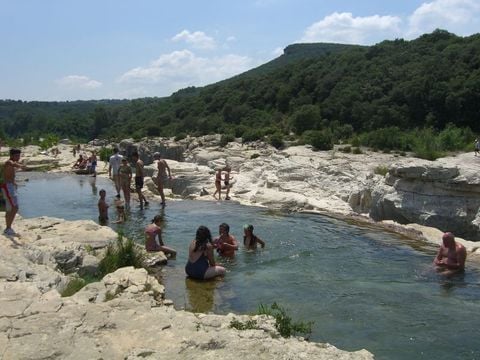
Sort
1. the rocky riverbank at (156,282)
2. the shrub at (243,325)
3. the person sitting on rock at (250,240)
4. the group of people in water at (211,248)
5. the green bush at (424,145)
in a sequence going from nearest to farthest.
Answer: the rocky riverbank at (156,282) < the shrub at (243,325) < the group of people in water at (211,248) < the person sitting on rock at (250,240) < the green bush at (424,145)

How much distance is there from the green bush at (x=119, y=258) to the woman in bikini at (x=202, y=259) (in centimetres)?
104

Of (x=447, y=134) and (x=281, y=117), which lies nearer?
(x=447, y=134)

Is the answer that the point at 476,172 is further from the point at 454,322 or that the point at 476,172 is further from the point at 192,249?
the point at 192,249

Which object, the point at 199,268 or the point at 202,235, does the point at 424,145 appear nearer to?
the point at 202,235

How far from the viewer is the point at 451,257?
10.6 metres

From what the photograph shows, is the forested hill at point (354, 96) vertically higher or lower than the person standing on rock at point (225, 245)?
higher

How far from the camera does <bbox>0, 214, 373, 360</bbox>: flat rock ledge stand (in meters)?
5.39

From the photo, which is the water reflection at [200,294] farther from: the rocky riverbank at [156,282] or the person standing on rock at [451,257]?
the person standing on rock at [451,257]

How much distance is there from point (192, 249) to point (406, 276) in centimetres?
433

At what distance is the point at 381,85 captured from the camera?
5238 cm

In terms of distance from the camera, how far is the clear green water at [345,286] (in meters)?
7.11

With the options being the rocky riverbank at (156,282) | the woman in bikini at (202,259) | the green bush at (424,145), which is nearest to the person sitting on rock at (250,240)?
the woman in bikini at (202,259)

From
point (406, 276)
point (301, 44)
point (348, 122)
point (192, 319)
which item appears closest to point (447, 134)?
point (348, 122)

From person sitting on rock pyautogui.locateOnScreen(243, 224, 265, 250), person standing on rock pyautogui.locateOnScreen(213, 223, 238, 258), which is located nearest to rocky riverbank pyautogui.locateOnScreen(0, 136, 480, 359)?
person standing on rock pyautogui.locateOnScreen(213, 223, 238, 258)
